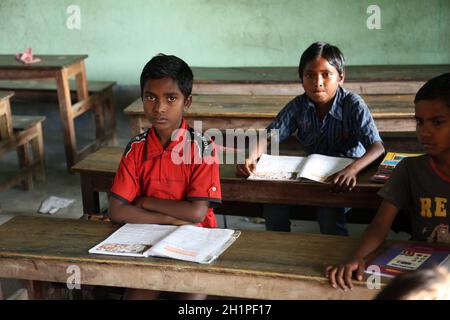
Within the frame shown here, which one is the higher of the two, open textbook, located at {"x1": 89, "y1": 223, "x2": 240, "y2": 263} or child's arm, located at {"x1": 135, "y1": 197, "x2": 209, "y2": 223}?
child's arm, located at {"x1": 135, "y1": 197, "x2": 209, "y2": 223}

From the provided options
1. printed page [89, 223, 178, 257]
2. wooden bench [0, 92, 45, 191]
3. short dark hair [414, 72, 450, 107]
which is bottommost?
wooden bench [0, 92, 45, 191]

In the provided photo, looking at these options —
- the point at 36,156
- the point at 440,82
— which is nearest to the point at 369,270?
the point at 440,82

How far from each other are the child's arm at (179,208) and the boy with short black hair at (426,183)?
59cm

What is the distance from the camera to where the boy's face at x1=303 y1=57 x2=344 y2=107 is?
2764 millimetres

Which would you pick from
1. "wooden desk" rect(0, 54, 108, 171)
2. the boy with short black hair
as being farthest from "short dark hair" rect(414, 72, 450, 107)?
"wooden desk" rect(0, 54, 108, 171)

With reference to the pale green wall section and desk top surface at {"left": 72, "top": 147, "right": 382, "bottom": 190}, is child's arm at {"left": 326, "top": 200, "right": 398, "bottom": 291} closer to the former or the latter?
desk top surface at {"left": 72, "top": 147, "right": 382, "bottom": 190}

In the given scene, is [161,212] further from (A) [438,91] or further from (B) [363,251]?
(A) [438,91]

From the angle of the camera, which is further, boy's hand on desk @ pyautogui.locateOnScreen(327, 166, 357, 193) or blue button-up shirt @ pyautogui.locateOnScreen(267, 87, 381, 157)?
blue button-up shirt @ pyautogui.locateOnScreen(267, 87, 381, 157)

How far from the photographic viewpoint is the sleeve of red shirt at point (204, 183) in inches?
89.4

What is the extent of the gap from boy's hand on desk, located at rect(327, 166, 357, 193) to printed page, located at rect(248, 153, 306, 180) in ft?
0.55

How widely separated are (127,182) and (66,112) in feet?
8.95

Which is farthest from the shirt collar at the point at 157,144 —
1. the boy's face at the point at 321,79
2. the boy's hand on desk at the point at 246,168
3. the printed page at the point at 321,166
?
the boy's face at the point at 321,79

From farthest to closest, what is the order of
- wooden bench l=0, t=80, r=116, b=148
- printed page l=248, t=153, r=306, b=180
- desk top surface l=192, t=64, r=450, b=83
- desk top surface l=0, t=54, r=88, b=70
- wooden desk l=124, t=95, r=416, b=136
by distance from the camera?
wooden bench l=0, t=80, r=116, b=148 < desk top surface l=0, t=54, r=88, b=70 < desk top surface l=192, t=64, r=450, b=83 < wooden desk l=124, t=95, r=416, b=136 < printed page l=248, t=153, r=306, b=180

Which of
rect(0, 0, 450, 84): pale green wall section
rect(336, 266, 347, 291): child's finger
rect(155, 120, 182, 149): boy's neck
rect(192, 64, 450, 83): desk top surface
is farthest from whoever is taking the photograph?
rect(0, 0, 450, 84): pale green wall section
